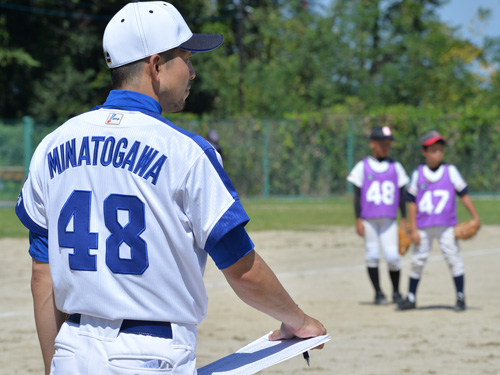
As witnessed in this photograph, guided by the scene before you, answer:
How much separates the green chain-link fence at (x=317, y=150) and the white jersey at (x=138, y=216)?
2473 centimetres

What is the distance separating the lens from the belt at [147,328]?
2285 millimetres

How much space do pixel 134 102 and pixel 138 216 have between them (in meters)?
0.38

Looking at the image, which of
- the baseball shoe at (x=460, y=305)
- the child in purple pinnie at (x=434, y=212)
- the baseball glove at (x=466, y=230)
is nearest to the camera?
the baseball shoe at (x=460, y=305)

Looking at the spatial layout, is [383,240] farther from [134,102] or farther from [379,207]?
Result: [134,102]

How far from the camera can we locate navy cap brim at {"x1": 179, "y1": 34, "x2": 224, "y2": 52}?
2.48m

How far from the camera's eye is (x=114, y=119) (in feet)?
7.85

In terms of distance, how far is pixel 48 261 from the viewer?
2.58 meters

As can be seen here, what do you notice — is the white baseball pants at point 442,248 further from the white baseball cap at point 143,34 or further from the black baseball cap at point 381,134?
the white baseball cap at point 143,34

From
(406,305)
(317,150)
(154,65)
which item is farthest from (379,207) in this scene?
(317,150)

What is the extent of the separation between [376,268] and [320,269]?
255 cm

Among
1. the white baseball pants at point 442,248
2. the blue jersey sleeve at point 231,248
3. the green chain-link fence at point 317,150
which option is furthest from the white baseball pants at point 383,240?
the green chain-link fence at point 317,150

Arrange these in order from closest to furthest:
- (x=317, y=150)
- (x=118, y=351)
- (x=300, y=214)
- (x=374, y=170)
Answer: (x=118, y=351) < (x=374, y=170) < (x=300, y=214) < (x=317, y=150)

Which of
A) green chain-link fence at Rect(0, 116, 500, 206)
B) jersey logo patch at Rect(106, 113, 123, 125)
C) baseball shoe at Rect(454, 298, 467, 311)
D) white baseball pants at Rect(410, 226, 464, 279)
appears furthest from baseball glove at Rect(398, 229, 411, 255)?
green chain-link fence at Rect(0, 116, 500, 206)

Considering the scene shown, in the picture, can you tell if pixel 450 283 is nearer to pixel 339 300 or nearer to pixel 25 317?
pixel 339 300
